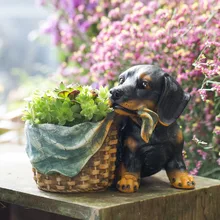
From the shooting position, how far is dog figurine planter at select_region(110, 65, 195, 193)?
150 cm

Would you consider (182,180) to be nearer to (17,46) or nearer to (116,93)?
(116,93)

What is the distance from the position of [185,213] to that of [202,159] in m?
0.52

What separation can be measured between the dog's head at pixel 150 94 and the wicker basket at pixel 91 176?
3.5 inches

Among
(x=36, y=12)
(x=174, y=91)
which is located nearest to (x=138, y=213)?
(x=174, y=91)

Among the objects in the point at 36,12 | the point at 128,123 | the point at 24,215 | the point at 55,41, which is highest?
the point at 36,12

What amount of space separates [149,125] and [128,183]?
0.17m

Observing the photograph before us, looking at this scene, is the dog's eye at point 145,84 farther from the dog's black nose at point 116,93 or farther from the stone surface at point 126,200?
the stone surface at point 126,200

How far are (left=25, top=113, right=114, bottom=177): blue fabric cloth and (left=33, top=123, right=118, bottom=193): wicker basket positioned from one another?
21 mm

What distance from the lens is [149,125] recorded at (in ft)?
4.89

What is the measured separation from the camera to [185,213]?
5.32 ft

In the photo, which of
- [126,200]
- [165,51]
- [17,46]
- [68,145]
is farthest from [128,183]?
[17,46]

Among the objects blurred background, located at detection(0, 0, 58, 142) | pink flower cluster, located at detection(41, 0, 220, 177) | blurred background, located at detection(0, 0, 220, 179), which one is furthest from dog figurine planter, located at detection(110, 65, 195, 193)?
blurred background, located at detection(0, 0, 58, 142)

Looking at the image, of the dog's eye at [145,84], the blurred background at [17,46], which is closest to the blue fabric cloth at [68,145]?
the dog's eye at [145,84]

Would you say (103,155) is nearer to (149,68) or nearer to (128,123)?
(128,123)
